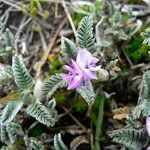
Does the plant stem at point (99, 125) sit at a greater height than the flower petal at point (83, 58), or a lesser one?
lesser

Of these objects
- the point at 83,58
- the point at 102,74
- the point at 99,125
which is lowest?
the point at 99,125

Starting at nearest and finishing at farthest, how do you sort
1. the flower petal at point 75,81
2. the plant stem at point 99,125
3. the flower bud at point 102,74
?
the flower petal at point 75,81 → the flower bud at point 102,74 → the plant stem at point 99,125

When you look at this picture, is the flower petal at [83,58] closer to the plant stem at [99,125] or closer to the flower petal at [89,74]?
the flower petal at [89,74]

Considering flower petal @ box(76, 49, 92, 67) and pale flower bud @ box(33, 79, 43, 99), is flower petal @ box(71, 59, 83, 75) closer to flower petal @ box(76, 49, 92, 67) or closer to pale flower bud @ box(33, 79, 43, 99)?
flower petal @ box(76, 49, 92, 67)

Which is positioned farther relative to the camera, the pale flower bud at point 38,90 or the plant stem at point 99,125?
the plant stem at point 99,125

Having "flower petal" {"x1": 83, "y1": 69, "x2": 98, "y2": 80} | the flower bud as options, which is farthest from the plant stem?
"flower petal" {"x1": 83, "y1": 69, "x2": 98, "y2": 80}

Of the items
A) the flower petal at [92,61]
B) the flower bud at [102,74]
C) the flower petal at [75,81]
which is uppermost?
the flower petal at [92,61]

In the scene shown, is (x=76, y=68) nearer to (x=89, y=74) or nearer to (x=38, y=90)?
(x=89, y=74)

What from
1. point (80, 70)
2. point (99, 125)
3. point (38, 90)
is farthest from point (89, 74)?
point (99, 125)

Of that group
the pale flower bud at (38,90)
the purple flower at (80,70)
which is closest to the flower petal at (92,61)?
the purple flower at (80,70)
